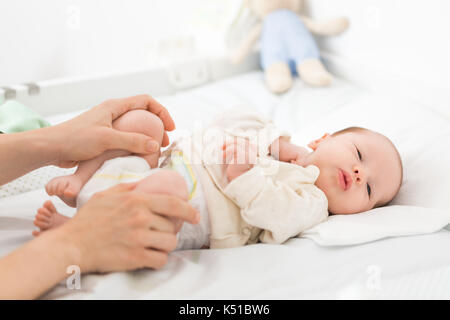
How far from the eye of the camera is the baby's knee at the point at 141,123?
879 mm

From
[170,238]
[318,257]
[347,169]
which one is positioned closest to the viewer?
[170,238]

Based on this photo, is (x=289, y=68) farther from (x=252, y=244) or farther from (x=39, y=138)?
(x=39, y=138)

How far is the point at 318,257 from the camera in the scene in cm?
81

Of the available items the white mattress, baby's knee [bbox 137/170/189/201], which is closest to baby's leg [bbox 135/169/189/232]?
baby's knee [bbox 137/170/189/201]

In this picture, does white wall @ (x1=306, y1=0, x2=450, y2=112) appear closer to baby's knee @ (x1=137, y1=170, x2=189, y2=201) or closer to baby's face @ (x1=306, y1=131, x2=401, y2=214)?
baby's face @ (x1=306, y1=131, x2=401, y2=214)

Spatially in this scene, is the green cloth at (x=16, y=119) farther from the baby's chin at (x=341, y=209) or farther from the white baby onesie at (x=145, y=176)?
the baby's chin at (x=341, y=209)

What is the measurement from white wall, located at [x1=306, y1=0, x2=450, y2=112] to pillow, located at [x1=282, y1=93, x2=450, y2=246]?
141mm

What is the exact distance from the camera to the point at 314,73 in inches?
67.3

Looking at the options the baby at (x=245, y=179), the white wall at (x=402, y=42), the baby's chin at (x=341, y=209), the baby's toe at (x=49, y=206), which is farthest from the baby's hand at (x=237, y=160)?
the white wall at (x=402, y=42)

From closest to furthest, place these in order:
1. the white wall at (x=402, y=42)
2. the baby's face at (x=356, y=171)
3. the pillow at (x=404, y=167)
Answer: the pillow at (x=404, y=167)
the baby's face at (x=356, y=171)
the white wall at (x=402, y=42)

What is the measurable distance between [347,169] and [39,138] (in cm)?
69

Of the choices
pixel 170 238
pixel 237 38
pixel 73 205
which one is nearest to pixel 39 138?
pixel 73 205

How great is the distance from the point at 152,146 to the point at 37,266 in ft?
1.06

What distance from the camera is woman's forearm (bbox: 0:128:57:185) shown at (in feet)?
2.69
